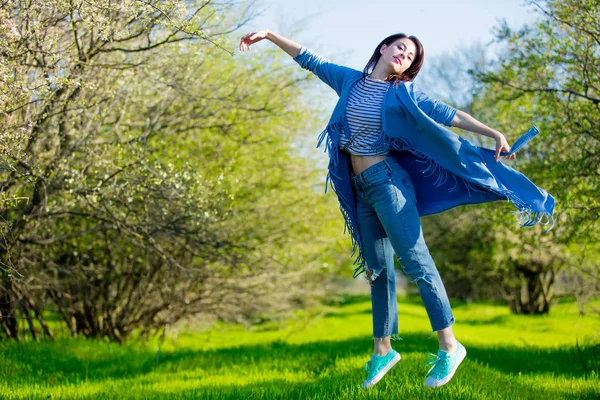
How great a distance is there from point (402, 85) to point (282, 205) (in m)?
7.13

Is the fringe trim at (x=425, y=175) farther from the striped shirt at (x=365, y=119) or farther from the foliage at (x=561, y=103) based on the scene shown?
the foliage at (x=561, y=103)

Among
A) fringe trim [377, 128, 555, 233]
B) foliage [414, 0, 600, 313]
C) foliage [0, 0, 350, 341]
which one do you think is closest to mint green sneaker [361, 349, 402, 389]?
fringe trim [377, 128, 555, 233]

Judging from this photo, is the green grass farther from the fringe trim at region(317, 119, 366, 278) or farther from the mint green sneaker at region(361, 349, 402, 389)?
the fringe trim at region(317, 119, 366, 278)

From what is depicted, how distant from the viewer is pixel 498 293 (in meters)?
23.3

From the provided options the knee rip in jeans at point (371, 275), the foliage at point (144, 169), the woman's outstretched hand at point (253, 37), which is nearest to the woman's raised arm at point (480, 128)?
the knee rip in jeans at point (371, 275)

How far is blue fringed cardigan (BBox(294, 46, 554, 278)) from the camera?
159 inches

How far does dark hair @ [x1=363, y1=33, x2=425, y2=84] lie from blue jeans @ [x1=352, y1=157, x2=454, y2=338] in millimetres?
571

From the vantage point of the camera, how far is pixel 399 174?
419 centimetres

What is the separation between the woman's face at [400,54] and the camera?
4.21m

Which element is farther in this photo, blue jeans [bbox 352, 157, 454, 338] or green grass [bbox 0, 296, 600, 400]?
green grass [bbox 0, 296, 600, 400]

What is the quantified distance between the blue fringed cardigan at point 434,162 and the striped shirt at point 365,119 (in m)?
0.04

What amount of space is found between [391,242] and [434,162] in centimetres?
62

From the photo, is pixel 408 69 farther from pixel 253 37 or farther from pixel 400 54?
pixel 253 37

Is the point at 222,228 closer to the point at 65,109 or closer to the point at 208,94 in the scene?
the point at 208,94
